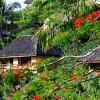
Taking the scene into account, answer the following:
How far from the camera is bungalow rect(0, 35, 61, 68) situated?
116 ft

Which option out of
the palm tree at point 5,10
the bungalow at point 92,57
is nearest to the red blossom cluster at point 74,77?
the bungalow at point 92,57

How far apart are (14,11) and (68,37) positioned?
41.7 m

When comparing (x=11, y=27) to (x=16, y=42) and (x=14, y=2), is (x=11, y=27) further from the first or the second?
(x=16, y=42)

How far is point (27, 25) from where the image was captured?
44.7 metres

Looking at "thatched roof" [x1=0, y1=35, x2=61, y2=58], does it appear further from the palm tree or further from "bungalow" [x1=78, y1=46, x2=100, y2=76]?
"bungalow" [x1=78, y1=46, x2=100, y2=76]

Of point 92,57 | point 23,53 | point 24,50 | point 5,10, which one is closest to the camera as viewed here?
point 92,57

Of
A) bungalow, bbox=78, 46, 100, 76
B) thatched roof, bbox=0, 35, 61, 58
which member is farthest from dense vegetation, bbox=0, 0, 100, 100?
thatched roof, bbox=0, 35, 61, 58

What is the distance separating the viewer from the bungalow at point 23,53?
35.3 metres

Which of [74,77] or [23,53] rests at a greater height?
[74,77]

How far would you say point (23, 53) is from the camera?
3566 cm

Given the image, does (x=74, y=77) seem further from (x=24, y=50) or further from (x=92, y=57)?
(x=24, y=50)

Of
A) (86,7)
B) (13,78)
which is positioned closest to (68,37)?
(86,7)

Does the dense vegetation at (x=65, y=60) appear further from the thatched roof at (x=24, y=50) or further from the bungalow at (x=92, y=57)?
the thatched roof at (x=24, y=50)

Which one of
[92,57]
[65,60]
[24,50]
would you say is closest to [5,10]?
[24,50]
